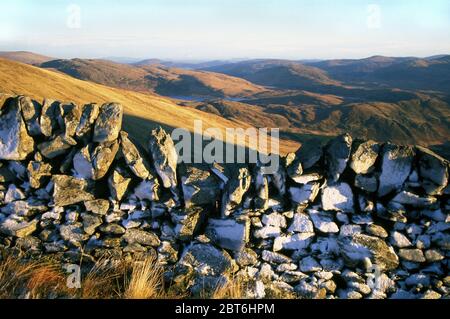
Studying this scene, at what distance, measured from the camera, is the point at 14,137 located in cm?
583

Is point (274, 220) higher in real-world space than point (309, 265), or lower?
higher

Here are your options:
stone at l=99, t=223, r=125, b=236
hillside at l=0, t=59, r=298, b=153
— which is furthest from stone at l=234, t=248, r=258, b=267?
hillside at l=0, t=59, r=298, b=153

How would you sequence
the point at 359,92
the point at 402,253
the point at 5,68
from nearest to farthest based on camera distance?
the point at 402,253 → the point at 5,68 → the point at 359,92

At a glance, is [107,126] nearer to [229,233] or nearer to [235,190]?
[235,190]

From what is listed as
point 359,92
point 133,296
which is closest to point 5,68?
point 133,296

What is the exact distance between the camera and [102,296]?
15.9 feet

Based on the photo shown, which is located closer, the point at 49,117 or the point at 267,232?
the point at 267,232

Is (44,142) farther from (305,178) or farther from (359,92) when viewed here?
(359,92)

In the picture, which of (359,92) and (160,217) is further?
(359,92)

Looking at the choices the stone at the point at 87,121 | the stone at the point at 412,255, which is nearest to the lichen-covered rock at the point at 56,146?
the stone at the point at 87,121

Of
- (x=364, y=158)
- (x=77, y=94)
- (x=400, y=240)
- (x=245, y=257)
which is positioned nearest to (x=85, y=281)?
(x=245, y=257)

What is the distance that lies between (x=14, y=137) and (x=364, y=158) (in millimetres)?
4796

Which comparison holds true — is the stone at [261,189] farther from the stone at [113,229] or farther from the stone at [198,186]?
the stone at [113,229]

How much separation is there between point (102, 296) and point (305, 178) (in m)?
2.95
